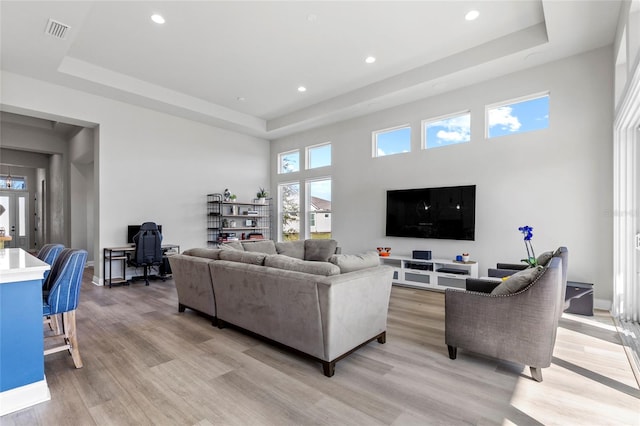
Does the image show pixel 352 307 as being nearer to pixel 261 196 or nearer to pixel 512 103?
pixel 512 103

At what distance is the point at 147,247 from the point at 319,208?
144 inches

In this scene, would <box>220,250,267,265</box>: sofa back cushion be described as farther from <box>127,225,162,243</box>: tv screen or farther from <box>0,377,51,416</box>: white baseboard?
<box>127,225,162,243</box>: tv screen

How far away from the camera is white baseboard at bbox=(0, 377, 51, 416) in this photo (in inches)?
74.4

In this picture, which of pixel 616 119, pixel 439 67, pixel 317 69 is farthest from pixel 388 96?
pixel 616 119

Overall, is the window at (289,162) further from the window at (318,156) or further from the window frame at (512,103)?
the window frame at (512,103)

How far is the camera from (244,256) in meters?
3.15

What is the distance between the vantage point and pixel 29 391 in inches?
77.9

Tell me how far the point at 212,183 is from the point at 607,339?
22.9 ft

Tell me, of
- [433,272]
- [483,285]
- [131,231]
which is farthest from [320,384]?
[131,231]

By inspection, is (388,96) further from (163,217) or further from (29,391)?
(29,391)

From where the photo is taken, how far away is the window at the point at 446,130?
5148mm

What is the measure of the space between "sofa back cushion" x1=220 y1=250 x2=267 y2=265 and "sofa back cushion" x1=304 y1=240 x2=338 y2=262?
7.78 ft

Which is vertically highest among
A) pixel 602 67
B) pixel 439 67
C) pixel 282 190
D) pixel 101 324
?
pixel 439 67

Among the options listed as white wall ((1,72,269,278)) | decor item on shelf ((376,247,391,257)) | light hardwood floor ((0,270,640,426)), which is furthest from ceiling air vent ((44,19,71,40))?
decor item on shelf ((376,247,391,257))
